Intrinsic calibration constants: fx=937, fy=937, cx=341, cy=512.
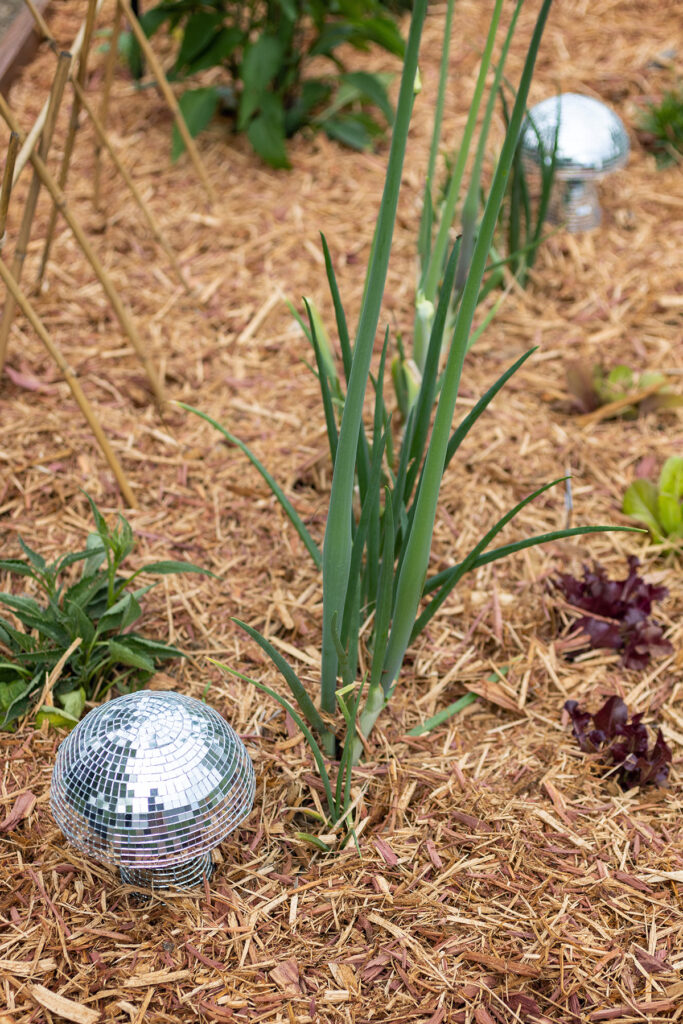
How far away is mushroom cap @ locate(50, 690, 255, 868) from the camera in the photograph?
1.32m

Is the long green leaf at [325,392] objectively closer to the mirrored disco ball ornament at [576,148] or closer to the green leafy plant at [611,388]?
the green leafy plant at [611,388]

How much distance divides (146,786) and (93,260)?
133 cm

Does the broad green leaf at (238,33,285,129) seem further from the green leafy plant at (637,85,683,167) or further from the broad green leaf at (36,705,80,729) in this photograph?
the broad green leaf at (36,705,80,729)

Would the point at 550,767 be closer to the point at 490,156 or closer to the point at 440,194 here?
the point at 440,194

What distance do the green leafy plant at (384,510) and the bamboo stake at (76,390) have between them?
63cm

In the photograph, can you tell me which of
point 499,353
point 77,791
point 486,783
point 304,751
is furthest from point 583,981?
point 499,353

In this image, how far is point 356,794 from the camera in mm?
1654

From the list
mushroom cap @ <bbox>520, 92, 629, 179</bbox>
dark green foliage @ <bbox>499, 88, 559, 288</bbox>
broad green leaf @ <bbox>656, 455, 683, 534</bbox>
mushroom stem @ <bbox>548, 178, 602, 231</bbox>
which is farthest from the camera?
mushroom stem @ <bbox>548, 178, 602, 231</bbox>

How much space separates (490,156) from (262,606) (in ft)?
7.18

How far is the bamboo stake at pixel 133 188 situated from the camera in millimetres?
2381

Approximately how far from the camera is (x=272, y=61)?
3.07 metres

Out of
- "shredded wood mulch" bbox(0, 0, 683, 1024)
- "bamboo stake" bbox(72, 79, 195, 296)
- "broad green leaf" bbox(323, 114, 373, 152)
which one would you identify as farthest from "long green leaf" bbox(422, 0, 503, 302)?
"broad green leaf" bbox(323, 114, 373, 152)

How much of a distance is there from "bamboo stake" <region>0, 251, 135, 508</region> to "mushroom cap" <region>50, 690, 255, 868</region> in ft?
2.76

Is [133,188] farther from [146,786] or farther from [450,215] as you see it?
[146,786]
